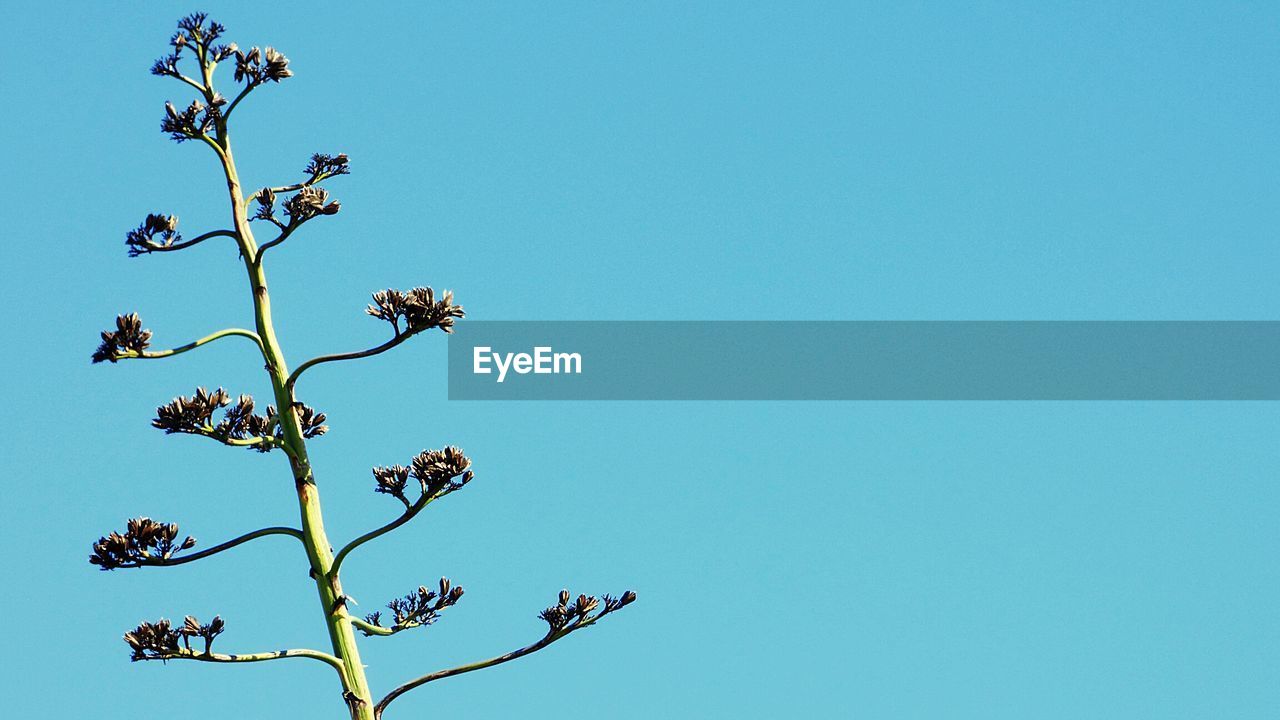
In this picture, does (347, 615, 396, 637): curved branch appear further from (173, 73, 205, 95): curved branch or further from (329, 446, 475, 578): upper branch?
(173, 73, 205, 95): curved branch

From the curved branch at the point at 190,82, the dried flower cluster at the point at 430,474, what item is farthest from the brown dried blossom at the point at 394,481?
the curved branch at the point at 190,82

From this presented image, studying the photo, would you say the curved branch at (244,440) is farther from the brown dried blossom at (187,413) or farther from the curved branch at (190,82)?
the curved branch at (190,82)

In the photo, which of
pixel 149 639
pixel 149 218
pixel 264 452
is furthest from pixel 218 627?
pixel 149 218

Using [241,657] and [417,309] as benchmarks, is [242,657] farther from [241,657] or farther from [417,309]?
[417,309]

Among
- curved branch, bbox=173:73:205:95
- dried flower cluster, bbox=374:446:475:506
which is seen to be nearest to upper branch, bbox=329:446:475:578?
dried flower cluster, bbox=374:446:475:506

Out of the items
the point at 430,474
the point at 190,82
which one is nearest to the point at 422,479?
the point at 430,474

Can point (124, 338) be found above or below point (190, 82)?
below

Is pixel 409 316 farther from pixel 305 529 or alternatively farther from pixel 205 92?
pixel 205 92

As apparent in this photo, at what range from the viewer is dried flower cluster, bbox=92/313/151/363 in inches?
329

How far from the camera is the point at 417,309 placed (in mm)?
8336

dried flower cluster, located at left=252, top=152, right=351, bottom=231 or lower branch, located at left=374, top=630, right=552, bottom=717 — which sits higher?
dried flower cluster, located at left=252, top=152, right=351, bottom=231

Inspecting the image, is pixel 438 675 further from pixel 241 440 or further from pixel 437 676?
pixel 241 440

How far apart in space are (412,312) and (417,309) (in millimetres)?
44

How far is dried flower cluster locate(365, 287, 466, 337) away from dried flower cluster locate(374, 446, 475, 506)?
30.0 inches
